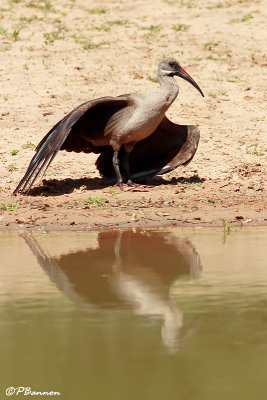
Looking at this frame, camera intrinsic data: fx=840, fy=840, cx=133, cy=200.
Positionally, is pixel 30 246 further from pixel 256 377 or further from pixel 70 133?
pixel 256 377

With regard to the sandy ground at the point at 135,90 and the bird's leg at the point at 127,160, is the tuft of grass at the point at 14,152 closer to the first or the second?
the sandy ground at the point at 135,90

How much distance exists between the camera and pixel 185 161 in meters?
9.52

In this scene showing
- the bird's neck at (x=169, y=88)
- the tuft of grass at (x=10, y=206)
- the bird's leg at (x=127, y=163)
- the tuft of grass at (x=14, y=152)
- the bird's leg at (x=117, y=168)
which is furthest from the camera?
the tuft of grass at (x=14, y=152)

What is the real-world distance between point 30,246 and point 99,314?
240 centimetres

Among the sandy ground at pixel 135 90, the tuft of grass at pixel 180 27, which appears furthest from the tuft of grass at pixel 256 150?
the tuft of grass at pixel 180 27

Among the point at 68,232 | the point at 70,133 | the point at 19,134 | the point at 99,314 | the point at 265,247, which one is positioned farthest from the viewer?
the point at 19,134

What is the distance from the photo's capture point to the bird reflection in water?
4.74 m

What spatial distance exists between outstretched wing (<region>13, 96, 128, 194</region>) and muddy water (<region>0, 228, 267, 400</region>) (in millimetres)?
2075

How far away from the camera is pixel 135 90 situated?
40.2ft

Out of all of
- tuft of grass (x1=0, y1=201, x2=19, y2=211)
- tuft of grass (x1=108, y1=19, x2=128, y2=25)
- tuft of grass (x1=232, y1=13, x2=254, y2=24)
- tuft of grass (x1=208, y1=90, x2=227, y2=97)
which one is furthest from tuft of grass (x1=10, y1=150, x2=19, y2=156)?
tuft of grass (x1=232, y1=13, x2=254, y2=24)

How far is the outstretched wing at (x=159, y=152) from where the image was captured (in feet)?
31.7

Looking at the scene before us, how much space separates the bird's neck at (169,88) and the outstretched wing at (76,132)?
47 cm

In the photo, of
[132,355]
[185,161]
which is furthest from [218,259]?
[185,161]

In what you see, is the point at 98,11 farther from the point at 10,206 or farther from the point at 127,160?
the point at 10,206
